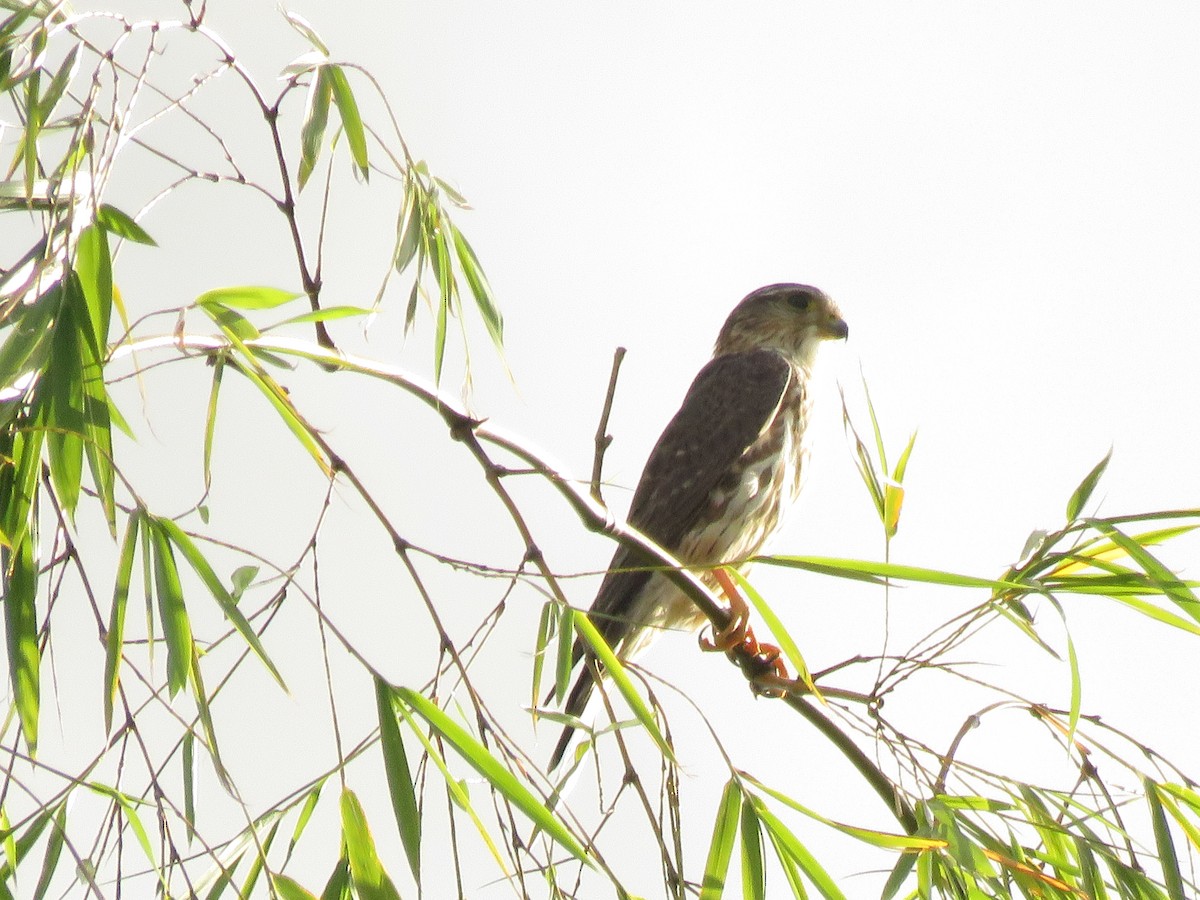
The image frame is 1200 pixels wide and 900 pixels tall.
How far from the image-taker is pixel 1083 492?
2.54 metres

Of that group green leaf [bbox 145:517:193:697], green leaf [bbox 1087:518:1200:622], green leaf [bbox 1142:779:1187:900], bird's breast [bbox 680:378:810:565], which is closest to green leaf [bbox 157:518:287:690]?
green leaf [bbox 145:517:193:697]

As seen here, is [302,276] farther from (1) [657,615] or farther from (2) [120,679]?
(1) [657,615]

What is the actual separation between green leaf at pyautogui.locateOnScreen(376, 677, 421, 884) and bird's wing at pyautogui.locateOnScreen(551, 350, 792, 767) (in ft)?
7.54

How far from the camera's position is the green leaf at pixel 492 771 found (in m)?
1.95

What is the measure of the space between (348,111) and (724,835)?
63.6 inches

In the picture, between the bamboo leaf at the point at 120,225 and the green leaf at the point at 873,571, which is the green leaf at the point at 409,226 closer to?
the bamboo leaf at the point at 120,225

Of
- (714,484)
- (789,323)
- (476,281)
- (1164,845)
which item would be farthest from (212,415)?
(789,323)

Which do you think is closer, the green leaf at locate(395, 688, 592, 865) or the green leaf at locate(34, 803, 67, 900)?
the green leaf at locate(395, 688, 592, 865)

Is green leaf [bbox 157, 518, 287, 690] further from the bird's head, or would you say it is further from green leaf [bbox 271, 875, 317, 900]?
the bird's head

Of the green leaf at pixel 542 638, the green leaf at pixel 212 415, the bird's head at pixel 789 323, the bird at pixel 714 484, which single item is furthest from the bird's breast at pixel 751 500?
the green leaf at pixel 212 415

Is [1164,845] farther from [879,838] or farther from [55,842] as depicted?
[55,842]

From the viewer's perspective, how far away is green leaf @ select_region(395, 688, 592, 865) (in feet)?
6.40

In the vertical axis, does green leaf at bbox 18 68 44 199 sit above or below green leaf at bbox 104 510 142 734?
above

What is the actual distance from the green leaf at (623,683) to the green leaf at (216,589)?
52cm
